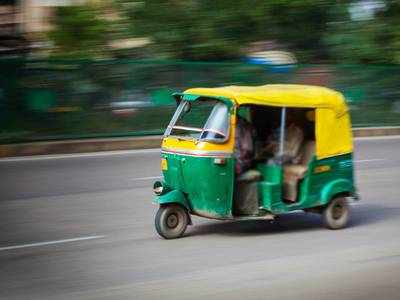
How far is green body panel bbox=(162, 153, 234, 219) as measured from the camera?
9.00 meters

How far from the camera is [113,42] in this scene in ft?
79.5

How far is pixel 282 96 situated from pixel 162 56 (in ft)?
49.7

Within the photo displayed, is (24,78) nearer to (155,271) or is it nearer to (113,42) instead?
(113,42)

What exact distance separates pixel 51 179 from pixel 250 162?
5730 millimetres

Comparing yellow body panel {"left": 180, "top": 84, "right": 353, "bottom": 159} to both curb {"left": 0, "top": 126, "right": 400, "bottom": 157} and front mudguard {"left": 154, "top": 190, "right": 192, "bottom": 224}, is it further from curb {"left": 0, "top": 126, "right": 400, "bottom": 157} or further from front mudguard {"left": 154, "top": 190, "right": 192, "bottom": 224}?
curb {"left": 0, "top": 126, "right": 400, "bottom": 157}

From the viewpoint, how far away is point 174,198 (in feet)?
29.9

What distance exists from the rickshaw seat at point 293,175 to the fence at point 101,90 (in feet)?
31.8

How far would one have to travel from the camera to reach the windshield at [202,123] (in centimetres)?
902

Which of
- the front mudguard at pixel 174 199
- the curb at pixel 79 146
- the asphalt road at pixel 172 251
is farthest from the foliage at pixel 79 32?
the front mudguard at pixel 174 199

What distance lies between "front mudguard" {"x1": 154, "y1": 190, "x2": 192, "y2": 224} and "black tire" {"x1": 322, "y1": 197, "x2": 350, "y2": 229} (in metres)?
1.71

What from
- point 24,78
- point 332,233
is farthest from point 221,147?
point 24,78

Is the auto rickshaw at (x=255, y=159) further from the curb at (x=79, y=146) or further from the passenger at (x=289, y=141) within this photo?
the curb at (x=79, y=146)

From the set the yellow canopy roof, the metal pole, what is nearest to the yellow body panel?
the yellow canopy roof

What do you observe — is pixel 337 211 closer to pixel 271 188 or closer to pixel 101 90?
pixel 271 188
